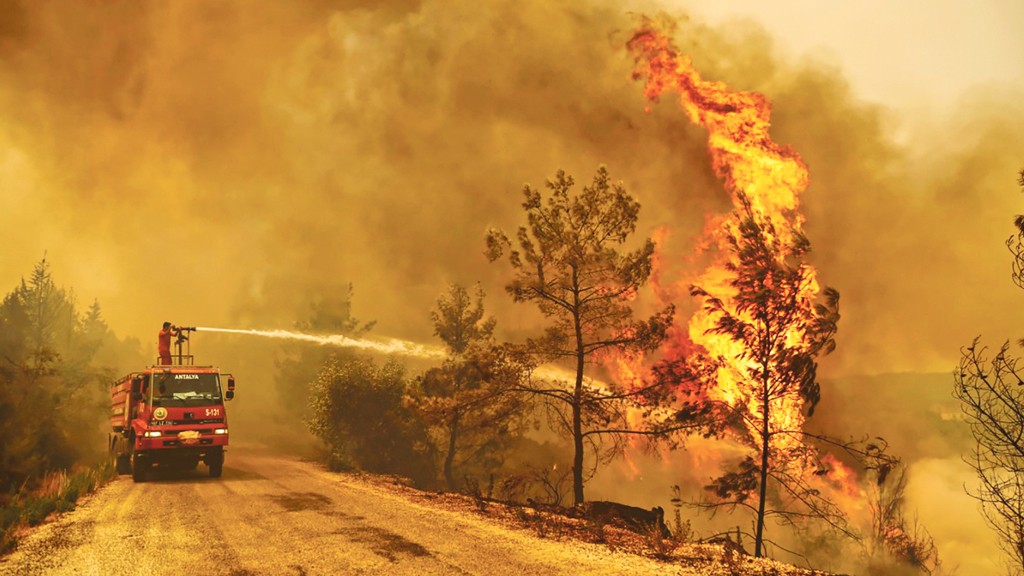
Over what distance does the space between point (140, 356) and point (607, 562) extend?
135386mm

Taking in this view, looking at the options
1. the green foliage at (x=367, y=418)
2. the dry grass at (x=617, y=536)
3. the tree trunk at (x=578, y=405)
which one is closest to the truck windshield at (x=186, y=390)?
the dry grass at (x=617, y=536)

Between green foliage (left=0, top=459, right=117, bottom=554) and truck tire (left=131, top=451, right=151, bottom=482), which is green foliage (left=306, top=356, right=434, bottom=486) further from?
green foliage (left=0, top=459, right=117, bottom=554)

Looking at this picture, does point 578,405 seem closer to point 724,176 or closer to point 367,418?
point 724,176

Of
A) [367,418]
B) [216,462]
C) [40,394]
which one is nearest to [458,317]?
[367,418]

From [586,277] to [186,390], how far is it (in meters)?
13.7

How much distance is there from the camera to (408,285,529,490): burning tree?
18.2 meters

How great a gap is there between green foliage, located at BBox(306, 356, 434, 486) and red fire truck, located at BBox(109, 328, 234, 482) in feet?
46.1

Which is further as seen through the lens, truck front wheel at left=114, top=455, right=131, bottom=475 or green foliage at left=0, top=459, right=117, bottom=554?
truck front wheel at left=114, top=455, right=131, bottom=475

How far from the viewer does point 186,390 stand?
19.9 metres

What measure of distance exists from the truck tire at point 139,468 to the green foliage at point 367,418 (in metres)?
15.0

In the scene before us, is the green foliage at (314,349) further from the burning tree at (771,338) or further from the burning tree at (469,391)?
the burning tree at (771,338)

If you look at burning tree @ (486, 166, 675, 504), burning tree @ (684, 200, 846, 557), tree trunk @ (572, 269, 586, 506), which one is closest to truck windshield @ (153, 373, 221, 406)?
burning tree @ (486, 166, 675, 504)

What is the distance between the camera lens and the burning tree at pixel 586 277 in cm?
1778

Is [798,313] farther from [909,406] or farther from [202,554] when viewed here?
[909,406]
